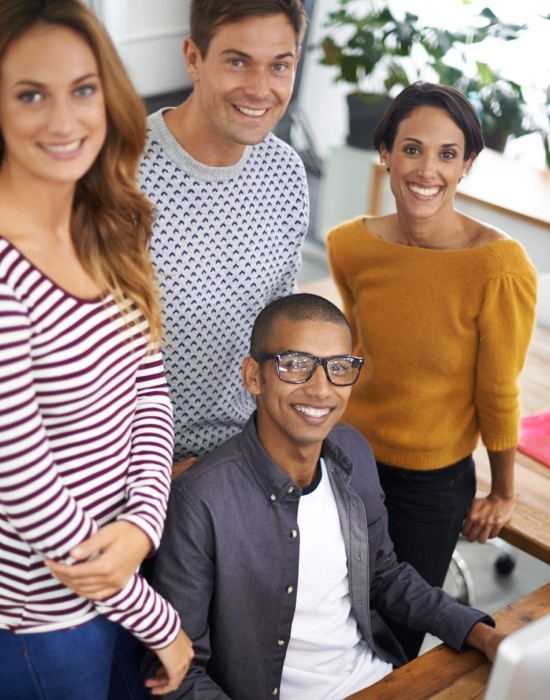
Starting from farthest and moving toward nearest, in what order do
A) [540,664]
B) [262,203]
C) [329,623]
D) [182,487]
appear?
[262,203]
[329,623]
[182,487]
[540,664]

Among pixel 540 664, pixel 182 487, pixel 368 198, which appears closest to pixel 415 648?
pixel 182 487

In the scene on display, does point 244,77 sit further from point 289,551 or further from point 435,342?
point 289,551

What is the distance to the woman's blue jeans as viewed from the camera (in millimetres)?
1292

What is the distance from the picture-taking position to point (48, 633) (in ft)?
4.25

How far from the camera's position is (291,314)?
1.73 meters

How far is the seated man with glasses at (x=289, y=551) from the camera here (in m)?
1.61

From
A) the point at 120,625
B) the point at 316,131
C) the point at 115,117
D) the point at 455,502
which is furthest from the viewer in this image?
the point at 316,131

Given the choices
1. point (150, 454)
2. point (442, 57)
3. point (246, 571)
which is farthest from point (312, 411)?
point (442, 57)

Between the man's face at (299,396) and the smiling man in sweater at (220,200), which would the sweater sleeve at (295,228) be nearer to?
the smiling man in sweater at (220,200)

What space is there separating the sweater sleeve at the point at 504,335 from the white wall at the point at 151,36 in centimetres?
318

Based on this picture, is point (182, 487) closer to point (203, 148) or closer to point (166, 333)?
→ point (166, 333)

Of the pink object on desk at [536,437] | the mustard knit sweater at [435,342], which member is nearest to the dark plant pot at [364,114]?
the pink object on desk at [536,437]

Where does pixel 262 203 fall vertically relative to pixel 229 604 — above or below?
above

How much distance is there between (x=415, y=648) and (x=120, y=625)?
0.93 meters
